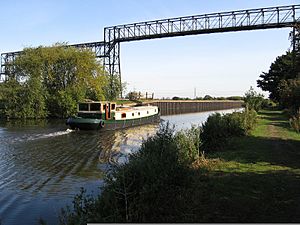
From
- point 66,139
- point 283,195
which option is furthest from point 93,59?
point 283,195

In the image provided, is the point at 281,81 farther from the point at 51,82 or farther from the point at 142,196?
the point at 142,196

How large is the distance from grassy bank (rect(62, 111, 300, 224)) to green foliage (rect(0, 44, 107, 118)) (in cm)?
4273

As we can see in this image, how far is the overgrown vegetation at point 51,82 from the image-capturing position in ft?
169

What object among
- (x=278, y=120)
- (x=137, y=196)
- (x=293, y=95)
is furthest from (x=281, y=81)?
(x=137, y=196)

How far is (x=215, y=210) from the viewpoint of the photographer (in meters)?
7.61

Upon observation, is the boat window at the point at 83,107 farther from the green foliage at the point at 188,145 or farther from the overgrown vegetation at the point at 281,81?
the green foliage at the point at 188,145

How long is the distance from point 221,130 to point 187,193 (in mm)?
11201

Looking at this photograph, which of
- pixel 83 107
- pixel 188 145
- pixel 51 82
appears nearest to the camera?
pixel 188 145

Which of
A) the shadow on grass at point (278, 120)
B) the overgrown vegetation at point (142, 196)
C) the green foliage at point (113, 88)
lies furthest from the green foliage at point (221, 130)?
the green foliage at point (113, 88)

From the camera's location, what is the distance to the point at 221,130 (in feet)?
63.4

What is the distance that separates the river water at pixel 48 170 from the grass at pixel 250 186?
2975 millimetres

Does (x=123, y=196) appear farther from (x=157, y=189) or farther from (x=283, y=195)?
(x=283, y=195)

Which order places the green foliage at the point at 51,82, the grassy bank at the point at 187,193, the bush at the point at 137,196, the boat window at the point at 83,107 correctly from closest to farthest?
the bush at the point at 137,196
the grassy bank at the point at 187,193
the boat window at the point at 83,107
the green foliage at the point at 51,82

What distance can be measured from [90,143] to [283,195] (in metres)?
19.0
